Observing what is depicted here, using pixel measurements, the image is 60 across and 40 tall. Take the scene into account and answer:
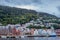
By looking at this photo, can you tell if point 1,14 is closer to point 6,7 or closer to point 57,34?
point 6,7

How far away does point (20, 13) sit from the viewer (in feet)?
48.6

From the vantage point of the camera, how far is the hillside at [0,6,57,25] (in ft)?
48.2

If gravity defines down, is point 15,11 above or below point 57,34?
above

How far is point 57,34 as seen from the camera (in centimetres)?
1517

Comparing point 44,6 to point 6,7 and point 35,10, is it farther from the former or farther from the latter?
point 6,7

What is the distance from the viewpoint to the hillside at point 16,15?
14680mm

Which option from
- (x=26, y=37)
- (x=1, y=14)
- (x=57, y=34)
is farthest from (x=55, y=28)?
(x=1, y=14)

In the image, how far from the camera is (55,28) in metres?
15.1

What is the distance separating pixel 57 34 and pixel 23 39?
53.7 inches

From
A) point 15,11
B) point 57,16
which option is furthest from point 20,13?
point 57,16

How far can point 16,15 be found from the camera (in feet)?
48.7

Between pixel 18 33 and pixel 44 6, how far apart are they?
4.91 feet

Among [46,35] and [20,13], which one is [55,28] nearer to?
[46,35]

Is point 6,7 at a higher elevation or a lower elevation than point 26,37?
higher
